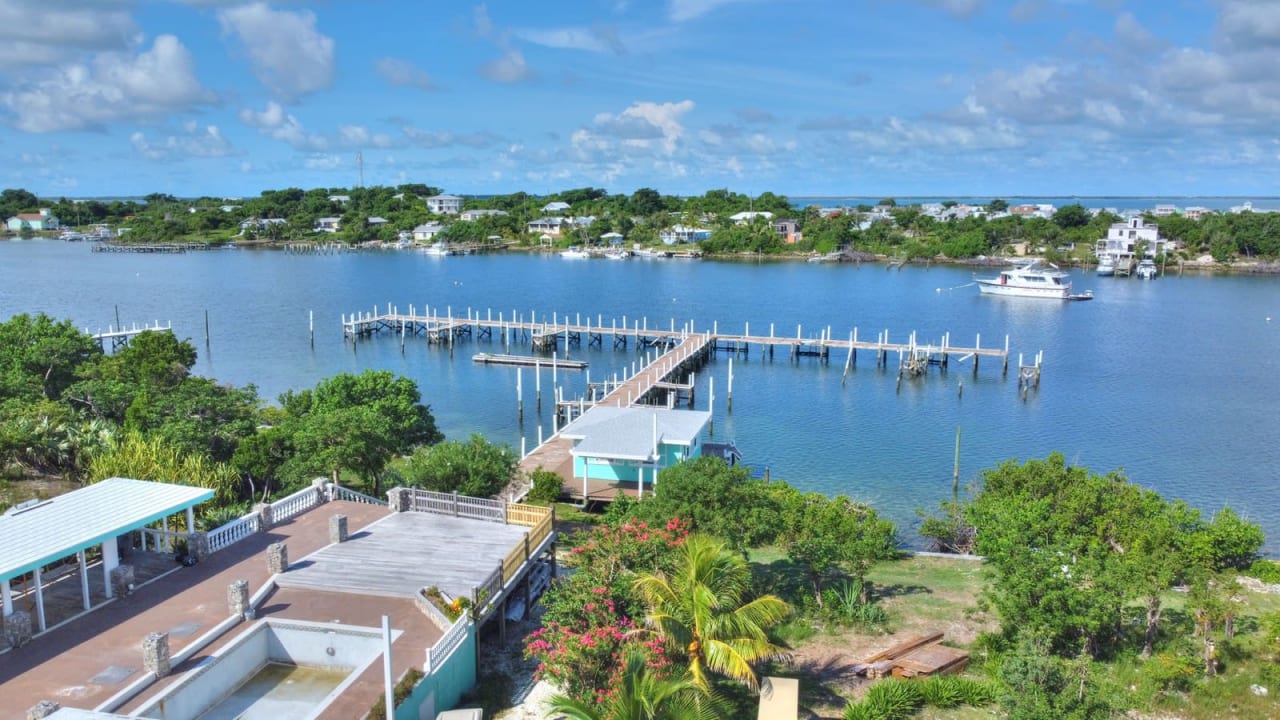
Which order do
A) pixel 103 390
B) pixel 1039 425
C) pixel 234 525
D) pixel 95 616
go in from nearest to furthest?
pixel 95 616 → pixel 234 525 → pixel 103 390 → pixel 1039 425

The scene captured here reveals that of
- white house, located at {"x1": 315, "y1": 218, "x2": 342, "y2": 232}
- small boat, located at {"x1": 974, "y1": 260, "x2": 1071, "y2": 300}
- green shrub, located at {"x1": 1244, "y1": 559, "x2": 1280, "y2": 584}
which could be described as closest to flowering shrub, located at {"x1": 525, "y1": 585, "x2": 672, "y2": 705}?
green shrub, located at {"x1": 1244, "y1": 559, "x2": 1280, "y2": 584}

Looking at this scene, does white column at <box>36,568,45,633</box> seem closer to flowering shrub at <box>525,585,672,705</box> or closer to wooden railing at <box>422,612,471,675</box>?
wooden railing at <box>422,612,471,675</box>

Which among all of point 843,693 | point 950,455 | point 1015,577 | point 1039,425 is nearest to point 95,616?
point 843,693

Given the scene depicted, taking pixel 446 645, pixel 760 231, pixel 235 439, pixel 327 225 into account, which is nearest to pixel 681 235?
pixel 760 231

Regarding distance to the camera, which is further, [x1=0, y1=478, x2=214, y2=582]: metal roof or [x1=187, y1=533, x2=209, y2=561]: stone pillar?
[x1=187, y1=533, x2=209, y2=561]: stone pillar

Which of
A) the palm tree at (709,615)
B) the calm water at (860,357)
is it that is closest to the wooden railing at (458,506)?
the palm tree at (709,615)

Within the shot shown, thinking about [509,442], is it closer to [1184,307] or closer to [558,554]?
[558,554]

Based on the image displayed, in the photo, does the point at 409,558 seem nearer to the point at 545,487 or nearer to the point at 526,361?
the point at 545,487
